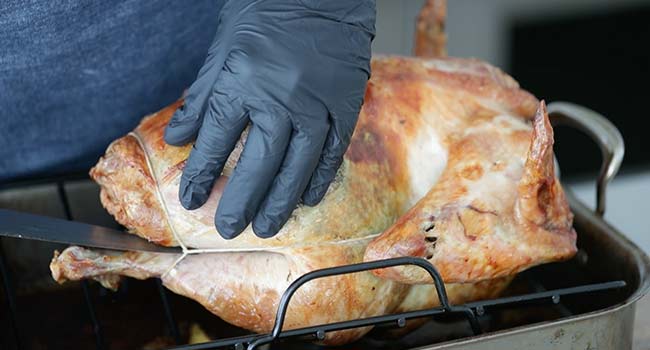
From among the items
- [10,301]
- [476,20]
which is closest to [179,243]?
[10,301]

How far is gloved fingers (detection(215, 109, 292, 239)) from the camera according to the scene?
1.41m

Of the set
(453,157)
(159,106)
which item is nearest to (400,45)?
(159,106)

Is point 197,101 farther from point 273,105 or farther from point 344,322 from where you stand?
point 344,322

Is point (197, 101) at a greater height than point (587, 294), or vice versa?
point (197, 101)

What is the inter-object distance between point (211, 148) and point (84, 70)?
54cm

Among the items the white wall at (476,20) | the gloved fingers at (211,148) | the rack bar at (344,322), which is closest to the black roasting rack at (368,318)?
the rack bar at (344,322)

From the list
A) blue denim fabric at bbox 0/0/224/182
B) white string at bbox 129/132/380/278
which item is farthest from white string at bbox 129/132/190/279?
blue denim fabric at bbox 0/0/224/182

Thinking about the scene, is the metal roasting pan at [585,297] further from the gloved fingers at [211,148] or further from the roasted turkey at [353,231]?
the gloved fingers at [211,148]

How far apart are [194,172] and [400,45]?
2291 millimetres

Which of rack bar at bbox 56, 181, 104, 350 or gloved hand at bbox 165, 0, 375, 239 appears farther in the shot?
rack bar at bbox 56, 181, 104, 350

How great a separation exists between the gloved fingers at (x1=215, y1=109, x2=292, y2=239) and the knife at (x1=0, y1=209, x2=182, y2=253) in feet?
0.57

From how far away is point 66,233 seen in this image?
152 centimetres

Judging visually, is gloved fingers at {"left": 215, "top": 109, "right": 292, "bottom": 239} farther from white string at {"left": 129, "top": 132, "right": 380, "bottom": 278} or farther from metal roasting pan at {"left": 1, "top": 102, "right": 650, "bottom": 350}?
metal roasting pan at {"left": 1, "top": 102, "right": 650, "bottom": 350}

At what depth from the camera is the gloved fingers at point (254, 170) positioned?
141cm
